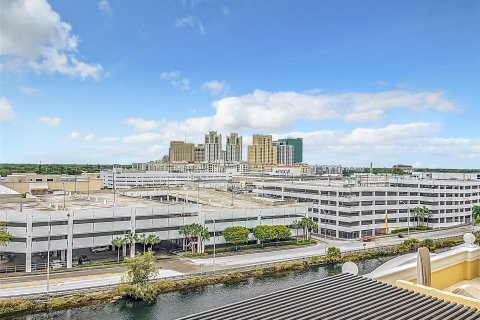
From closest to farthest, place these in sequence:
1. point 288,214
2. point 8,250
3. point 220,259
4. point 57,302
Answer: point 57,302 < point 8,250 < point 220,259 < point 288,214

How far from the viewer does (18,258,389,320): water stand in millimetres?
38000

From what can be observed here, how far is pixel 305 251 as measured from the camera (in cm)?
6400

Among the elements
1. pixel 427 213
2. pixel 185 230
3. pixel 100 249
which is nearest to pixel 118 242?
pixel 100 249

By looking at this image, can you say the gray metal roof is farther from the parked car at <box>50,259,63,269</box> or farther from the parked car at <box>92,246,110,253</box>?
the parked car at <box>92,246,110,253</box>

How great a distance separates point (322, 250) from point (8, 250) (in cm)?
4257

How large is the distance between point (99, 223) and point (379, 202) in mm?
51665

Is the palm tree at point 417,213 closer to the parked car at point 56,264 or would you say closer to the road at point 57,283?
the road at point 57,283

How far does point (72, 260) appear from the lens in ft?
175

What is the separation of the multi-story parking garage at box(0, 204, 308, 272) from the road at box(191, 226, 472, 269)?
610 centimetres

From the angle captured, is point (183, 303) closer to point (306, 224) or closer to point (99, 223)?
point (99, 223)

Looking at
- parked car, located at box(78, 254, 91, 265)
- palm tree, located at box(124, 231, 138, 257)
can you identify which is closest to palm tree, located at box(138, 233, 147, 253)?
palm tree, located at box(124, 231, 138, 257)

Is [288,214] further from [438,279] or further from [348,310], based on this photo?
[348,310]

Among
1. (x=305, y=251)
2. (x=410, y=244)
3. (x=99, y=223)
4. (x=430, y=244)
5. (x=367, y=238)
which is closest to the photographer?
(x=99, y=223)

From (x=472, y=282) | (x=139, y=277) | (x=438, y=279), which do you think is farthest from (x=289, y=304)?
(x=139, y=277)
